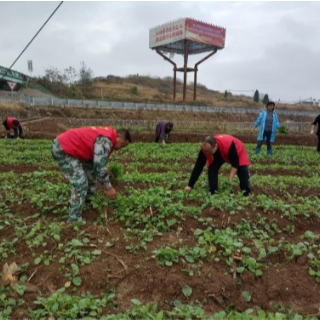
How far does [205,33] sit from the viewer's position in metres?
39.8

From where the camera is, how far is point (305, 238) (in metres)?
4.02

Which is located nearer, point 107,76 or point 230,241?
point 230,241

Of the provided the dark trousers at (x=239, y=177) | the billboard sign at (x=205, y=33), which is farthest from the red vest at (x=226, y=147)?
the billboard sign at (x=205, y=33)

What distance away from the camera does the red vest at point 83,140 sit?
4.17 metres

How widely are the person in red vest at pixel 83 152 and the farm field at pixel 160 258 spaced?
1.35ft

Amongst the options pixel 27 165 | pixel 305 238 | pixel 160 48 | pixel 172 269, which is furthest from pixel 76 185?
pixel 160 48

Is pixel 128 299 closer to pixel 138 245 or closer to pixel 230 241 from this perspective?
pixel 138 245

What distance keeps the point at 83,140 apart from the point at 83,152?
0.16 metres

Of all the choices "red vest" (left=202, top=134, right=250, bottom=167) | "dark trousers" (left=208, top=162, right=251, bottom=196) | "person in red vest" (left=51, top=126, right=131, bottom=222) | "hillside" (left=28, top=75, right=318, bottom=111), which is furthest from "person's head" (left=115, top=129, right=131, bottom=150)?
"hillside" (left=28, top=75, right=318, bottom=111)

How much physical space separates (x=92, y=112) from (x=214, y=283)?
26.5 m

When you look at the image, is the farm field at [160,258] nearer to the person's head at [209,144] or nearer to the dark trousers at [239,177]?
the dark trousers at [239,177]

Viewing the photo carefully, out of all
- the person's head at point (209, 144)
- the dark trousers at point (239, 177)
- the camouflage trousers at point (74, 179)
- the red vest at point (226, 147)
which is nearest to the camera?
the camouflage trousers at point (74, 179)

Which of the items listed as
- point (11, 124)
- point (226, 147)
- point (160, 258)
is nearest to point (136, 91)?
point (11, 124)

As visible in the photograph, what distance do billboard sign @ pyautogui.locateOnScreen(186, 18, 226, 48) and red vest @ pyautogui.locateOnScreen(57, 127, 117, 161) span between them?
36.8 meters
